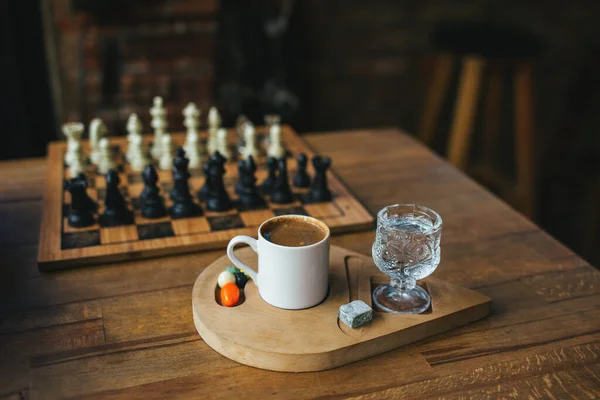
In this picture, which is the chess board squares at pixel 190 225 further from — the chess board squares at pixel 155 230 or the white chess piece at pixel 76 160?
the white chess piece at pixel 76 160

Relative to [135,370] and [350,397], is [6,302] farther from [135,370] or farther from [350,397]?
[350,397]

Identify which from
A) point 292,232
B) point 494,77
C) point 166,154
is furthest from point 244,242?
point 494,77

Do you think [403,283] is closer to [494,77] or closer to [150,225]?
[150,225]

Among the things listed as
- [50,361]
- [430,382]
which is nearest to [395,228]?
[430,382]

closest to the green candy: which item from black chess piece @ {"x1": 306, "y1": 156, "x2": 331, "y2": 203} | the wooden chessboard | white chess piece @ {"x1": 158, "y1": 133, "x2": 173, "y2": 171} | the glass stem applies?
the wooden chessboard

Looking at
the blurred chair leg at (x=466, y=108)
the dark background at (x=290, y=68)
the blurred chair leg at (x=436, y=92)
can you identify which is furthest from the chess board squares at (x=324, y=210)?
the blurred chair leg at (x=436, y=92)

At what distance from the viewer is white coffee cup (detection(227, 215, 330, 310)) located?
2.90 feet

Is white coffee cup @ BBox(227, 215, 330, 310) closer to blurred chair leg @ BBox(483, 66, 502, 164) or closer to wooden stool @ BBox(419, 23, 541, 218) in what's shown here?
wooden stool @ BBox(419, 23, 541, 218)

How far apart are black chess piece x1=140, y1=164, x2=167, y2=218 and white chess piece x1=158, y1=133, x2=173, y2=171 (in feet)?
0.82

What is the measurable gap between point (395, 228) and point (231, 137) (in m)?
0.88

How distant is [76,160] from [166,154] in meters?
0.20

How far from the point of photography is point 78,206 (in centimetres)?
118

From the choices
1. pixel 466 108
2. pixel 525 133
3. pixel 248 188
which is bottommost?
pixel 525 133

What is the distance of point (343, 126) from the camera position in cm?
310
